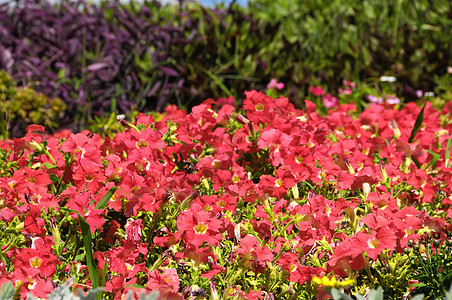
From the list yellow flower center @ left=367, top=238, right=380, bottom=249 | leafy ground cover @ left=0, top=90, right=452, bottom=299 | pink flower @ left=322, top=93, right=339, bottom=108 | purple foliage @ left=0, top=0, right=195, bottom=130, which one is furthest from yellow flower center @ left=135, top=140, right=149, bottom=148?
pink flower @ left=322, top=93, right=339, bottom=108

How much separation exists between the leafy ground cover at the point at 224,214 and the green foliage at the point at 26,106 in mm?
1692

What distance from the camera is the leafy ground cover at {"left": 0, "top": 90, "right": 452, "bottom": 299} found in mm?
1994

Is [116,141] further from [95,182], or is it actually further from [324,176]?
[324,176]

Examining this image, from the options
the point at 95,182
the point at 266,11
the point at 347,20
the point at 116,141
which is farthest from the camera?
the point at 266,11

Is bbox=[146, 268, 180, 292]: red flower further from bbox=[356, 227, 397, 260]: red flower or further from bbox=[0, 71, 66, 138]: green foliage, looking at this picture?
bbox=[0, 71, 66, 138]: green foliage

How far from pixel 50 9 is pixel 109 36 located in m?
1.02

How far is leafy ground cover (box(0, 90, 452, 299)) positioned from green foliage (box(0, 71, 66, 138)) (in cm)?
169

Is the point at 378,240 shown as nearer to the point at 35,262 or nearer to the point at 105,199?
the point at 105,199

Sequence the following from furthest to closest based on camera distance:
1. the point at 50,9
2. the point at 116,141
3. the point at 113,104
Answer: the point at 50,9, the point at 113,104, the point at 116,141

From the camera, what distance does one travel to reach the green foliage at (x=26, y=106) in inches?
175

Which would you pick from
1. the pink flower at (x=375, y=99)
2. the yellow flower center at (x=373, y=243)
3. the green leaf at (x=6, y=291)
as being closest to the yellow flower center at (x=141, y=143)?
the green leaf at (x=6, y=291)

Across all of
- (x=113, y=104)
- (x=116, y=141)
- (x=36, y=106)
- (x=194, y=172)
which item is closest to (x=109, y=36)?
(x=113, y=104)

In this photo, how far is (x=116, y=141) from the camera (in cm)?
278

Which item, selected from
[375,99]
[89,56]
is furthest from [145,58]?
[375,99]
